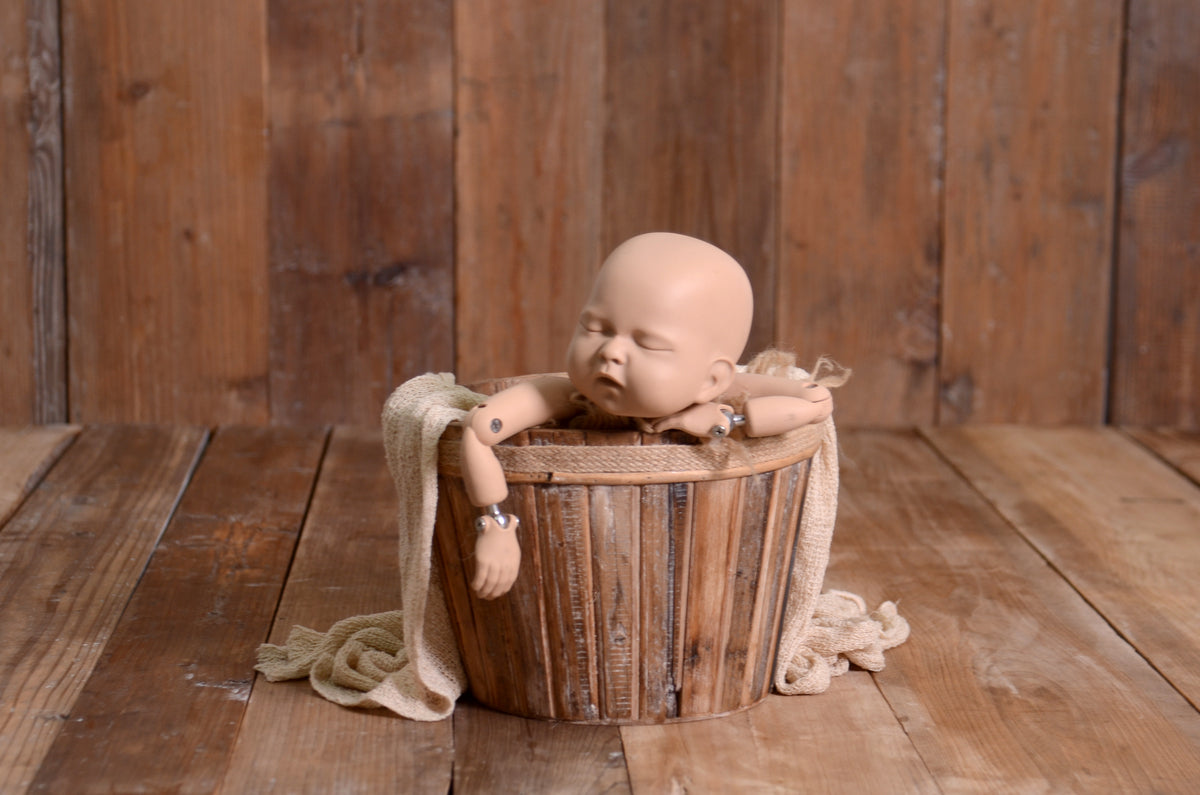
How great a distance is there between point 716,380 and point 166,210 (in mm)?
1440

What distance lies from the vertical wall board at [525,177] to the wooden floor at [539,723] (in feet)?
1.03

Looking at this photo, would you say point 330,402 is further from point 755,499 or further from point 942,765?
point 942,765

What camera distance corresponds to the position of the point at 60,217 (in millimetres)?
2439

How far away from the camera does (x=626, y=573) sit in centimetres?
130

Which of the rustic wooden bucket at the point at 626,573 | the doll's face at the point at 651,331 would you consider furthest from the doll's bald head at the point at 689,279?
the rustic wooden bucket at the point at 626,573

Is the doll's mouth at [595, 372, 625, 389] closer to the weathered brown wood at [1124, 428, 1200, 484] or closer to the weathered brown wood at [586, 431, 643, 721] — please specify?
the weathered brown wood at [586, 431, 643, 721]

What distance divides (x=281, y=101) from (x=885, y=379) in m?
1.14

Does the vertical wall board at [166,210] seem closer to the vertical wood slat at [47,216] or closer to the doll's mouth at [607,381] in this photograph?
the vertical wood slat at [47,216]

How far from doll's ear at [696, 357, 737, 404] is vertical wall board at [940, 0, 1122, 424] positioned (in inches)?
52.9

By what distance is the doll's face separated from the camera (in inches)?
49.4

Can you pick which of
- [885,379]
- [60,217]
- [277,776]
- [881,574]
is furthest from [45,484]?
[885,379]

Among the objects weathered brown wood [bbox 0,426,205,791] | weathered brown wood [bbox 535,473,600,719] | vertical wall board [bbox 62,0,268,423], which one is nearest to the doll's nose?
weathered brown wood [bbox 535,473,600,719]

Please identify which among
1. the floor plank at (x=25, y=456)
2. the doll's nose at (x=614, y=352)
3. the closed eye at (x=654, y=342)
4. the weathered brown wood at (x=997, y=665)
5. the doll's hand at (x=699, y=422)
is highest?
the closed eye at (x=654, y=342)

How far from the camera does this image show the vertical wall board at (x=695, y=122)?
2.45 meters
